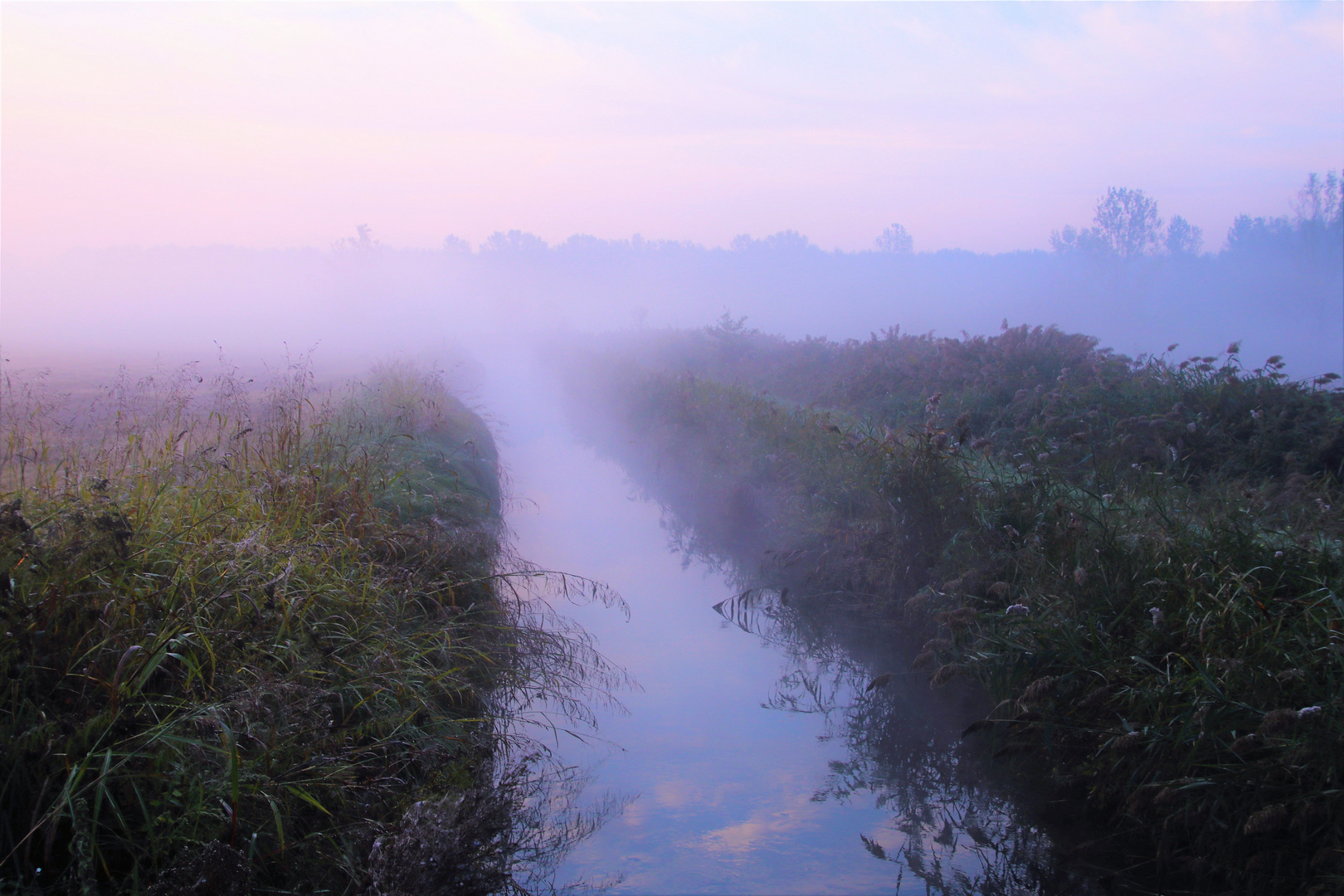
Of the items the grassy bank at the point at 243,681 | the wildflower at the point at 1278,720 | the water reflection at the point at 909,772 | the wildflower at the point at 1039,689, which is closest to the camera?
the grassy bank at the point at 243,681

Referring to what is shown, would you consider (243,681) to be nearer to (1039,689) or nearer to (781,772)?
(781,772)

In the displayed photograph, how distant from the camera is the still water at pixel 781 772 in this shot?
321 cm

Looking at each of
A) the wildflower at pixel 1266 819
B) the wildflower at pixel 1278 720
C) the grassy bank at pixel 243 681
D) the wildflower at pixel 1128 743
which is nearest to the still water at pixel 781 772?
the grassy bank at pixel 243 681

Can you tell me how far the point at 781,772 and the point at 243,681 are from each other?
262cm

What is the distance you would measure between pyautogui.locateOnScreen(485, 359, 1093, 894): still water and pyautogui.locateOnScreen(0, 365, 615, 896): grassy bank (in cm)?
45

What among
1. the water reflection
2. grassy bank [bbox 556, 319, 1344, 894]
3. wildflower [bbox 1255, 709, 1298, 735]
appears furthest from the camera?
the water reflection

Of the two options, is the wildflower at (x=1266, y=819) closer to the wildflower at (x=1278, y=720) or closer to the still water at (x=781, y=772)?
the wildflower at (x=1278, y=720)

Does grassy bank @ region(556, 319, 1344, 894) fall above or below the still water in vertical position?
above

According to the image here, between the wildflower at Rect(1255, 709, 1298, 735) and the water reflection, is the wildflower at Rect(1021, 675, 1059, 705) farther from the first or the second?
the wildflower at Rect(1255, 709, 1298, 735)

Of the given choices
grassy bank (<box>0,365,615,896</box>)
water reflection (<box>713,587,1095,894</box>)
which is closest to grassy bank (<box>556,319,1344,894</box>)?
water reflection (<box>713,587,1095,894</box>)

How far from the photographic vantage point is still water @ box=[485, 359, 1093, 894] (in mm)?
3213

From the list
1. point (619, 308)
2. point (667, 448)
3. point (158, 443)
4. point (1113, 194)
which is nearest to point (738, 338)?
point (667, 448)

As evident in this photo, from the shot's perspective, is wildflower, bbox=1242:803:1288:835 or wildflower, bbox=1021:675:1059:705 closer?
wildflower, bbox=1242:803:1288:835

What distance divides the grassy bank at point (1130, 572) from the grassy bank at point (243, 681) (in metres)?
2.32
